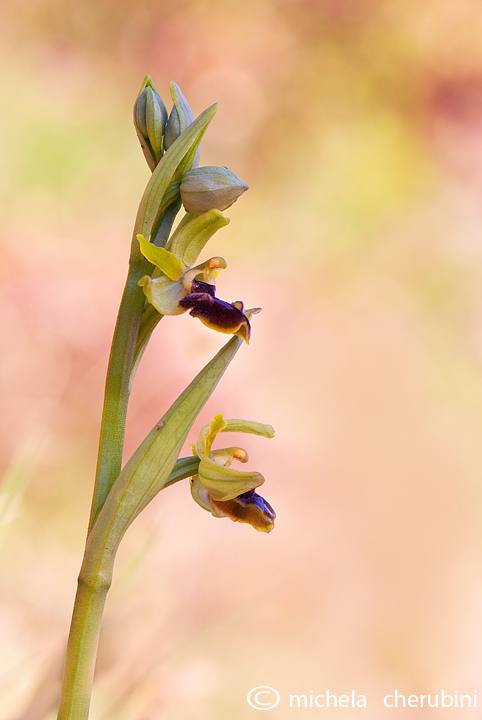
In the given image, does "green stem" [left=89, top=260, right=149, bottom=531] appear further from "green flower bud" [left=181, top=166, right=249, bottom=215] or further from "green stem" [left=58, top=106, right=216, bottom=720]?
"green flower bud" [left=181, top=166, right=249, bottom=215]

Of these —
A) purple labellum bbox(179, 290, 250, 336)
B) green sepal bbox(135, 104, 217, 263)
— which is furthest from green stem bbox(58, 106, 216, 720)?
purple labellum bbox(179, 290, 250, 336)

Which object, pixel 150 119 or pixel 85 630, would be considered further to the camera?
pixel 150 119

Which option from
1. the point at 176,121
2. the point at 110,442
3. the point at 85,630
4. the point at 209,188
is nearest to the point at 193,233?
the point at 209,188

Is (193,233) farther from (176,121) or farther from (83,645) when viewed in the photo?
(83,645)

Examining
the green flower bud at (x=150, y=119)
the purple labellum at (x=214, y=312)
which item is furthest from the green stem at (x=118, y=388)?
the green flower bud at (x=150, y=119)

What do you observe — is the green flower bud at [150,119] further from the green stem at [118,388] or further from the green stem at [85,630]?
the green stem at [85,630]

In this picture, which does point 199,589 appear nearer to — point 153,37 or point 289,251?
point 289,251

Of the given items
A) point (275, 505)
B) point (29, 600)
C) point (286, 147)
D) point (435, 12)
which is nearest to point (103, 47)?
point (286, 147)

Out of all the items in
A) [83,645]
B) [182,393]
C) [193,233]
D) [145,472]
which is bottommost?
[83,645]
